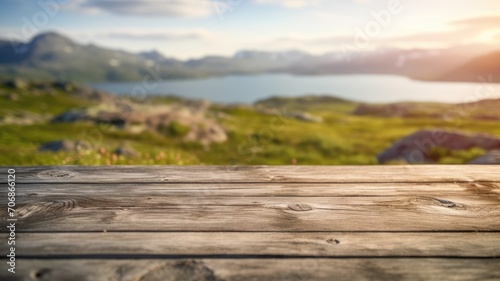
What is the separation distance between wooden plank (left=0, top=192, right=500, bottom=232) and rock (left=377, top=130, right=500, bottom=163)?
24.5 meters

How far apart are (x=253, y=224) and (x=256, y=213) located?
0.55 feet

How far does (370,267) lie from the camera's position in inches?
64.2

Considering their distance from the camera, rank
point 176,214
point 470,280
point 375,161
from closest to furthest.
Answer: point 470,280 < point 176,214 < point 375,161

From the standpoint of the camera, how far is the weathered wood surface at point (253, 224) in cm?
161

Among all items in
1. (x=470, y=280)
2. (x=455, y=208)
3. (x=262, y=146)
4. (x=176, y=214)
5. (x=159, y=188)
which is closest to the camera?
(x=470, y=280)

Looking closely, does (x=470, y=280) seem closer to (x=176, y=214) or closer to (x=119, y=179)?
(x=176, y=214)

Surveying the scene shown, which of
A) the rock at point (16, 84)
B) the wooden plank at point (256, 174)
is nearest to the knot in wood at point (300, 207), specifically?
the wooden plank at point (256, 174)

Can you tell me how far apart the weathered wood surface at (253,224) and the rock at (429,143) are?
24.3 meters

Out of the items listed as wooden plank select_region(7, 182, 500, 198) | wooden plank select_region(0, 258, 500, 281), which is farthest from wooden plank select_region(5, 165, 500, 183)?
wooden plank select_region(0, 258, 500, 281)

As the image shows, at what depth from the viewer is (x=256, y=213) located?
221cm

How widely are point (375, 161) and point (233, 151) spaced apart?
41.5 ft

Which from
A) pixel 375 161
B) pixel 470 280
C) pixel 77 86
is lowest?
pixel 375 161

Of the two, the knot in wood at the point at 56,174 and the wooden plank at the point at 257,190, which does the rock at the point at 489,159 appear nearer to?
the wooden plank at the point at 257,190

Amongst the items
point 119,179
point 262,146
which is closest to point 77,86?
point 262,146
